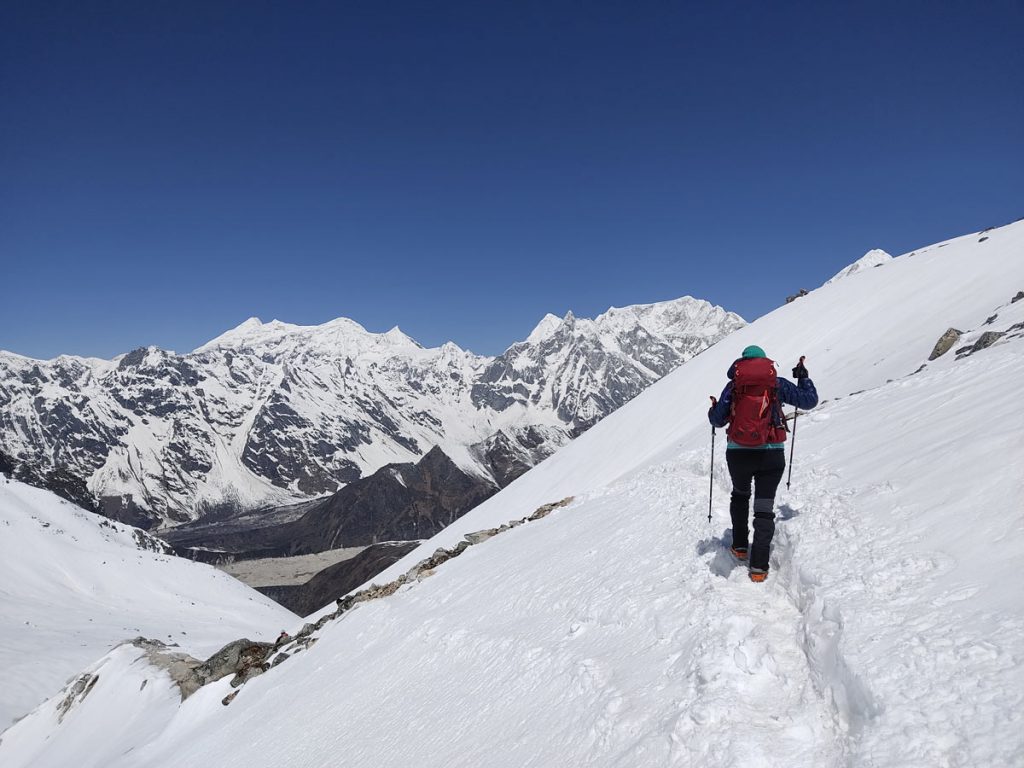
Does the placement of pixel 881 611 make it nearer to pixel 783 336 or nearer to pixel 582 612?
pixel 582 612

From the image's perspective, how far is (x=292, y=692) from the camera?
13.4 m

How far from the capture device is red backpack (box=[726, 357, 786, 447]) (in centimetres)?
768

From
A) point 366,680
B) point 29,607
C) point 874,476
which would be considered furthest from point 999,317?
point 29,607

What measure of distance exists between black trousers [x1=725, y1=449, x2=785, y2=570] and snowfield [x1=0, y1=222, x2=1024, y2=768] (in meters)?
0.44

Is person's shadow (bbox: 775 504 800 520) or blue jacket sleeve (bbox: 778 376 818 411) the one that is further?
person's shadow (bbox: 775 504 800 520)

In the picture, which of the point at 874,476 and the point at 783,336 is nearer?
the point at 874,476

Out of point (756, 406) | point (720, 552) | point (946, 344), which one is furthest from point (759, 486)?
point (946, 344)

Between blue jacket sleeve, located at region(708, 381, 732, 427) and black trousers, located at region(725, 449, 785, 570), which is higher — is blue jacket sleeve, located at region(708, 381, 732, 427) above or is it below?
above

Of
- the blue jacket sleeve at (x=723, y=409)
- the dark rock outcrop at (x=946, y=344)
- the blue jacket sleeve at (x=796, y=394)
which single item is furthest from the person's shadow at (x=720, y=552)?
the dark rock outcrop at (x=946, y=344)

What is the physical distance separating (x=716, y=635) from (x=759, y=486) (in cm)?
209

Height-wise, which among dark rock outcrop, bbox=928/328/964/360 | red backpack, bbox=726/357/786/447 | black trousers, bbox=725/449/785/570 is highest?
dark rock outcrop, bbox=928/328/964/360

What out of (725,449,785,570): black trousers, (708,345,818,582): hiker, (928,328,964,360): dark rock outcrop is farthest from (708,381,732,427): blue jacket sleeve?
(928,328,964,360): dark rock outcrop

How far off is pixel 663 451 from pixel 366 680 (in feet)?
73.3

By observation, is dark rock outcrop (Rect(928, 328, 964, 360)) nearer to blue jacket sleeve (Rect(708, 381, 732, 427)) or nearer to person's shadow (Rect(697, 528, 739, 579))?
person's shadow (Rect(697, 528, 739, 579))
